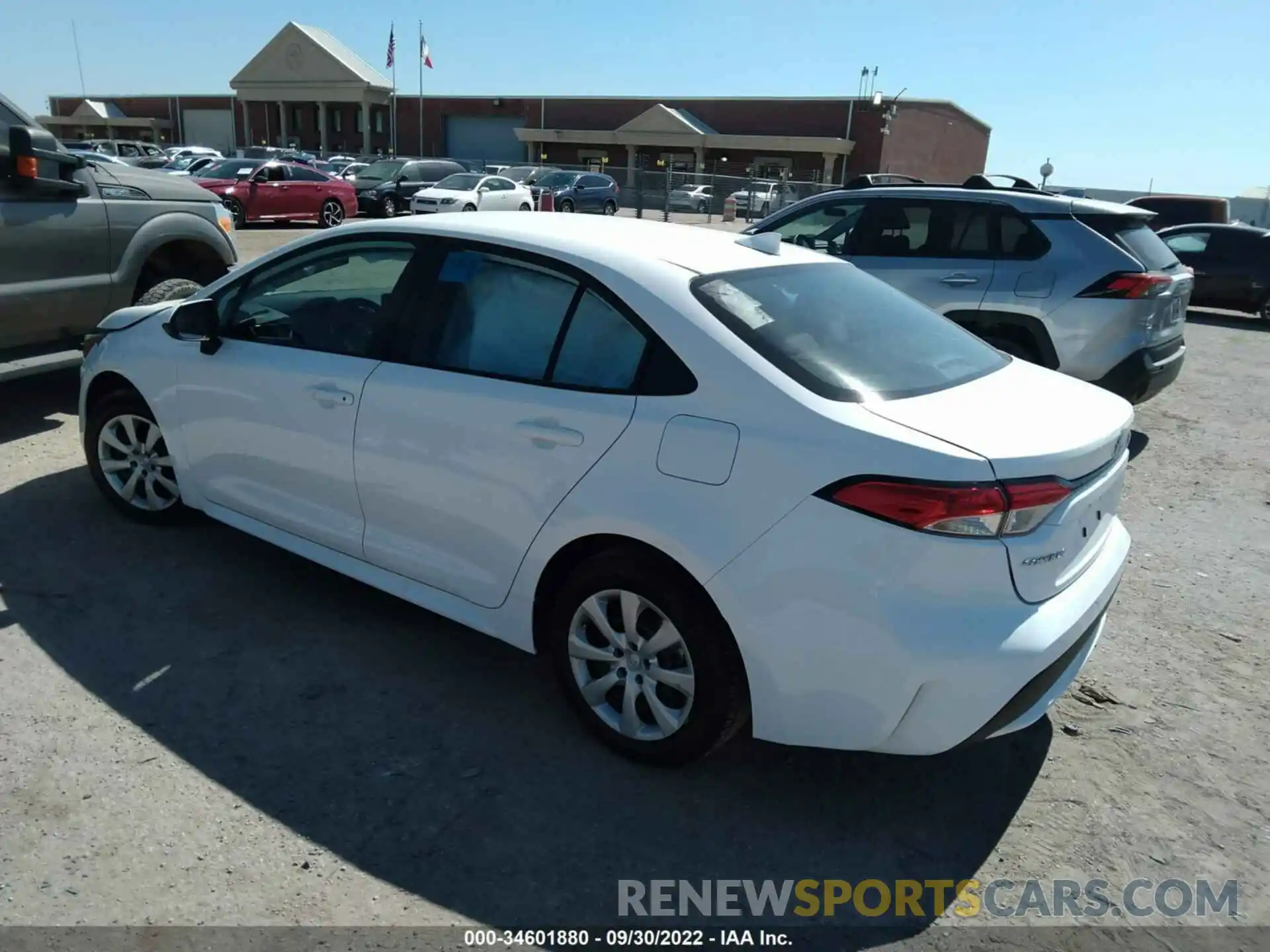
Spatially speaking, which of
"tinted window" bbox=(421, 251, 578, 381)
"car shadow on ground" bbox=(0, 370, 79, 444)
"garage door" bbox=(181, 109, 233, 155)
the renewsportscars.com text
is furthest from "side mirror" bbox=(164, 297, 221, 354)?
"garage door" bbox=(181, 109, 233, 155)

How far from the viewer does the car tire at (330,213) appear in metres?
23.7

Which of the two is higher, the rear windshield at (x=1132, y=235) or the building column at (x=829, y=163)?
the building column at (x=829, y=163)

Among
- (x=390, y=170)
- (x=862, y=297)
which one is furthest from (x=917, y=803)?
(x=390, y=170)

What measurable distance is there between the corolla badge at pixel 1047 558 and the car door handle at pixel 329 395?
2.42m

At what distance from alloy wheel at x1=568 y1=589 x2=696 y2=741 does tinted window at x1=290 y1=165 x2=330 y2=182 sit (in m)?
23.1

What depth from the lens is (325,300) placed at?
13.0 feet

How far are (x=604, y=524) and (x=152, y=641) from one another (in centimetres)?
203

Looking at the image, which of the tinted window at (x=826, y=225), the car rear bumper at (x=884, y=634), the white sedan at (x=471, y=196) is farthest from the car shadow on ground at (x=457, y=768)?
the white sedan at (x=471, y=196)

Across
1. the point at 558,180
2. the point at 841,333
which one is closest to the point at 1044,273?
the point at 841,333

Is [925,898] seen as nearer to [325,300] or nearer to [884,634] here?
[884,634]

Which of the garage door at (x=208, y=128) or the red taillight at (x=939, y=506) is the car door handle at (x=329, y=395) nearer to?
the red taillight at (x=939, y=506)

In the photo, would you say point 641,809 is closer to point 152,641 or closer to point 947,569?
point 947,569

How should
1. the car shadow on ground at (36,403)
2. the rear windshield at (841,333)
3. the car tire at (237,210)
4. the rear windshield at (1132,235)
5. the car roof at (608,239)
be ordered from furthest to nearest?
1. the car tire at (237,210)
2. the rear windshield at (1132,235)
3. the car shadow on ground at (36,403)
4. the car roof at (608,239)
5. the rear windshield at (841,333)

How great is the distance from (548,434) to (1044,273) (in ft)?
16.1
